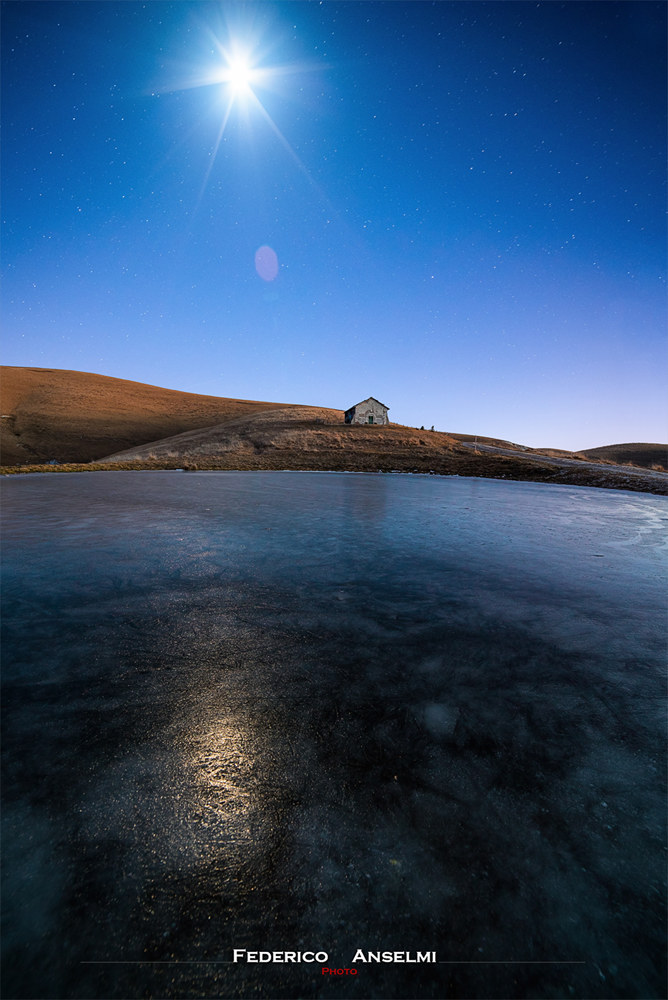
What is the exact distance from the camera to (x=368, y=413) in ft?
228

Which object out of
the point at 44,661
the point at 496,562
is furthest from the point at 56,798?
the point at 496,562

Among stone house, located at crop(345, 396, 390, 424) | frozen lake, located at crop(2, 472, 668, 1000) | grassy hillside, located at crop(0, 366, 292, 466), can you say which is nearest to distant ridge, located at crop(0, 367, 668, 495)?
grassy hillside, located at crop(0, 366, 292, 466)

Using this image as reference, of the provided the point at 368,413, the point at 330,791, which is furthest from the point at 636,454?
the point at 330,791

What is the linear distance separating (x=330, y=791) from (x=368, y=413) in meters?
69.7

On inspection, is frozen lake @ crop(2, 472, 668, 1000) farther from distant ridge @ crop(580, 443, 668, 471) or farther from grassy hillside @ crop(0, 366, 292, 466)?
distant ridge @ crop(580, 443, 668, 471)

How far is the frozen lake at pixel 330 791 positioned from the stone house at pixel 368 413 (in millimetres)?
65452

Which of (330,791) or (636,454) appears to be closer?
(330,791)

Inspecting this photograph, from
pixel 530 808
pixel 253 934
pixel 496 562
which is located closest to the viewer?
pixel 253 934

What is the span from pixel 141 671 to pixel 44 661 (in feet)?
3.00

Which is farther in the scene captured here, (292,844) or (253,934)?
(292,844)

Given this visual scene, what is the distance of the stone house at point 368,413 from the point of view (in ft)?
226

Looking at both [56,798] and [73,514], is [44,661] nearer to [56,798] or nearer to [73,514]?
[56,798]

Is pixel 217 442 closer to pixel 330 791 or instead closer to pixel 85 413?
pixel 85 413

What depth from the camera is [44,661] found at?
3477 millimetres
